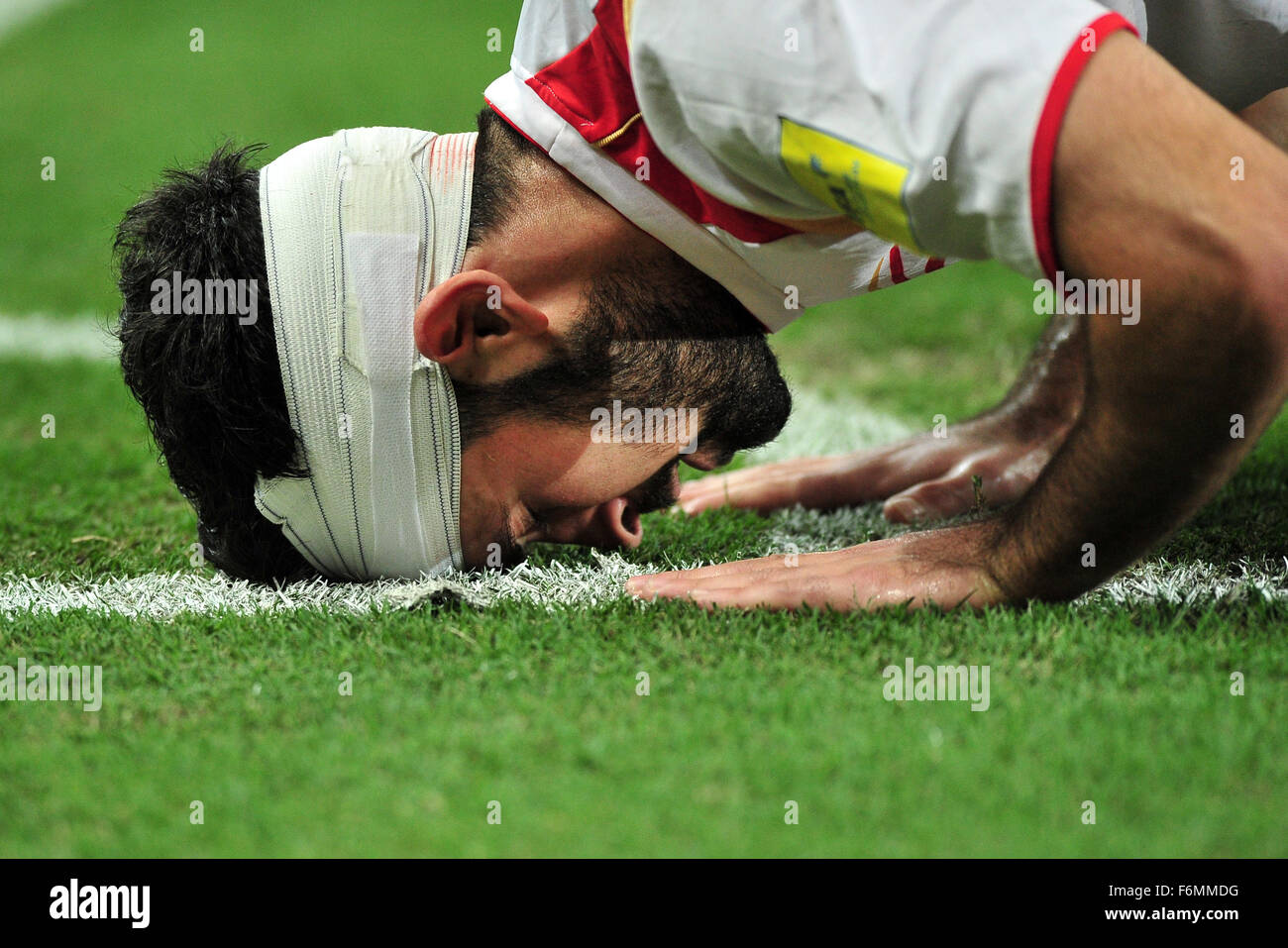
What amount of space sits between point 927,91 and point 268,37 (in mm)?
10252

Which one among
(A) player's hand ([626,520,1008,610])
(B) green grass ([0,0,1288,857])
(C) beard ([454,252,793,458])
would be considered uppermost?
(C) beard ([454,252,793,458])

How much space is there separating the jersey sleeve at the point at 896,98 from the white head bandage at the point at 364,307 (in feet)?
1.57

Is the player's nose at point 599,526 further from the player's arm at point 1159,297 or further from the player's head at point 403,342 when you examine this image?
the player's arm at point 1159,297

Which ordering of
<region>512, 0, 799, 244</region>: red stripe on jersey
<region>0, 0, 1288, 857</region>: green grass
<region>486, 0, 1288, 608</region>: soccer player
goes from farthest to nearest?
<region>512, 0, 799, 244</region>: red stripe on jersey → <region>486, 0, 1288, 608</region>: soccer player → <region>0, 0, 1288, 857</region>: green grass

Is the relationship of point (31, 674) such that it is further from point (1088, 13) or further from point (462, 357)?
point (1088, 13)

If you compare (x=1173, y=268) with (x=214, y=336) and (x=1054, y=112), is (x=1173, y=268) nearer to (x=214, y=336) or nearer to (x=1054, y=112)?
(x=1054, y=112)

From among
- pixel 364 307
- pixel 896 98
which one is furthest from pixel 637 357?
pixel 896 98

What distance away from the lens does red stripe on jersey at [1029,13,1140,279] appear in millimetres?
1545

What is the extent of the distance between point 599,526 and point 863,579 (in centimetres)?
57

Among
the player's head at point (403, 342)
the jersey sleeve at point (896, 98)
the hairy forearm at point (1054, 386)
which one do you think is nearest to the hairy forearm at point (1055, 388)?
the hairy forearm at point (1054, 386)

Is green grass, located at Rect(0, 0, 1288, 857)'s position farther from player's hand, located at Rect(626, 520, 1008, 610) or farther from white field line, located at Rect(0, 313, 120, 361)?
white field line, located at Rect(0, 313, 120, 361)

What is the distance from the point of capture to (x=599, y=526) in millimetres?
2461

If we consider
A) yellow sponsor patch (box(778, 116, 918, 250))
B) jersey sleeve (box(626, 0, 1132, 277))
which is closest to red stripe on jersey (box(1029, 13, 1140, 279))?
jersey sleeve (box(626, 0, 1132, 277))
